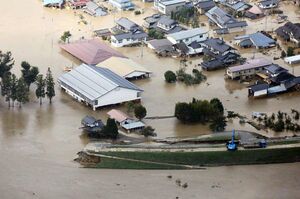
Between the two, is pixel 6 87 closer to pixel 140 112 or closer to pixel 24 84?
pixel 24 84

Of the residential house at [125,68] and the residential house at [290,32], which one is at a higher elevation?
the residential house at [290,32]

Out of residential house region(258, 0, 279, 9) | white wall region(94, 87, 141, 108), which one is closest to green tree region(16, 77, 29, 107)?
white wall region(94, 87, 141, 108)

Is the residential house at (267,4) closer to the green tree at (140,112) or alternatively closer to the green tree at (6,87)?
the green tree at (140,112)

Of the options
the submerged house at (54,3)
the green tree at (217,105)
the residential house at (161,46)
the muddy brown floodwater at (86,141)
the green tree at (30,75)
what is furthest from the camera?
the submerged house at (54,3)

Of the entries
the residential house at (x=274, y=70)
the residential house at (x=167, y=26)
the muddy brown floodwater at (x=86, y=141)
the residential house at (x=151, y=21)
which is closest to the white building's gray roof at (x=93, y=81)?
the muddy brown floodwater at (x=86, y=141)

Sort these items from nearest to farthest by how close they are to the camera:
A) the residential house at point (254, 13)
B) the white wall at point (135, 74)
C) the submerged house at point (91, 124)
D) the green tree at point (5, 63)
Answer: the submerged house at point (91, 124) < the green tree at point (5, 63) < the white wall at point (135, 74) < the residential house at point (254, 13)

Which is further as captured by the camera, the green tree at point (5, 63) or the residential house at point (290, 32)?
the residential house at point (290, 32)

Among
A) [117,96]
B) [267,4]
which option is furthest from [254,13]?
[117,96]

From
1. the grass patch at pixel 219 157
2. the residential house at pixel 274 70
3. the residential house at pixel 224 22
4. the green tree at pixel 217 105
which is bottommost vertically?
the grass patch at pixel 219 157
